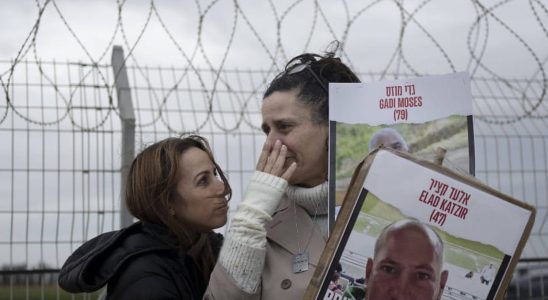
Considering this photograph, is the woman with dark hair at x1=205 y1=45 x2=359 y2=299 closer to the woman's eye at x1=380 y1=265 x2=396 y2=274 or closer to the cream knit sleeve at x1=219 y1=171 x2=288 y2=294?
the cream knit sleeve at x1=219 y1=171 x2=288 y2=294

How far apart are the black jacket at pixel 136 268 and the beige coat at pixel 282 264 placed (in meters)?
0.14

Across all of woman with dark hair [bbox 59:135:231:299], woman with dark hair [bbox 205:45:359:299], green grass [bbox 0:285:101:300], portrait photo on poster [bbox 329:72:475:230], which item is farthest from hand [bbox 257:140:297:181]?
green grass [bbox 0:285:101:300]

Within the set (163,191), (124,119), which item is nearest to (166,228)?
(163,191)

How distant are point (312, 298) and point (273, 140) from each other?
0.53 metres

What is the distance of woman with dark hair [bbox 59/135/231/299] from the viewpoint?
2115mm

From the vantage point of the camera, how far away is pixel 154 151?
233 cm

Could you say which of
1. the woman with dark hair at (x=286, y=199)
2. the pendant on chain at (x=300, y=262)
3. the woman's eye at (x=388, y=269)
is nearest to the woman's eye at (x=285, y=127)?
the woman with dark hair at (x=286, y=199)

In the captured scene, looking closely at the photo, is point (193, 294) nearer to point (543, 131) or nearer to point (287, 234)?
point (287, 234)

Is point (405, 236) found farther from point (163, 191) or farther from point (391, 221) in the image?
point (163, 191)

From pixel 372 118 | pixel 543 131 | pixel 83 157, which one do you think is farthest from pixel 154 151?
pixel 543 131

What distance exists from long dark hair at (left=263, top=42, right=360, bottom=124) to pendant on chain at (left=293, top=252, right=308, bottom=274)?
0.35 metres

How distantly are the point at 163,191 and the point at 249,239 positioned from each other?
45cm

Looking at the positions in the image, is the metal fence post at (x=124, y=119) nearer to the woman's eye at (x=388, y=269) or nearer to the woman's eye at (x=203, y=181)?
the woman's eye at (x=203, y=181)

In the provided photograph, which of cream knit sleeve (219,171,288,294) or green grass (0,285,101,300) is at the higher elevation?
cream knit sleeve (219,171,288,294)
